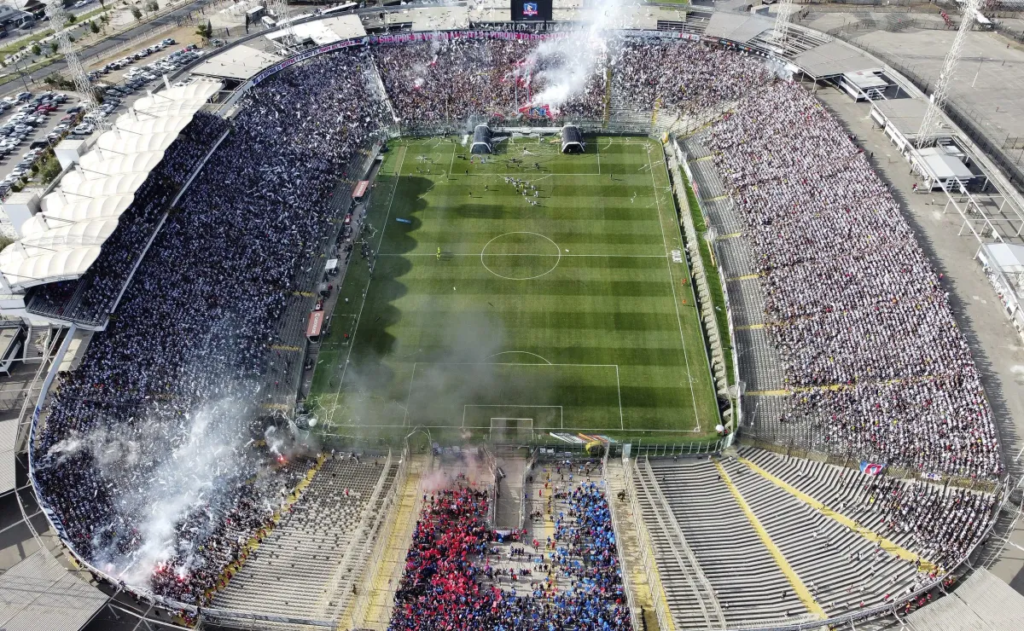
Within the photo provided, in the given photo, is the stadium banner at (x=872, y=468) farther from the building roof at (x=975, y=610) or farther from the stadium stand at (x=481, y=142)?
the stadium stand at (x=481, y=142)

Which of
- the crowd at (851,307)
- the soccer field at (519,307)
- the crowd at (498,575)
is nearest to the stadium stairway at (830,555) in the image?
the crowd at (851,307)

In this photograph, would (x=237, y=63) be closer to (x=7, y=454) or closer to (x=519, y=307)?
(x=519, y=307)

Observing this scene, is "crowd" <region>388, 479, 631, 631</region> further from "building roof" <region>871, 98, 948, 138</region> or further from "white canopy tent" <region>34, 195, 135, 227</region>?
"building roof" <region>871, 98, 948, 138</region>

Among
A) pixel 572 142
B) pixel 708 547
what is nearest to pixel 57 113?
pixel 572 142

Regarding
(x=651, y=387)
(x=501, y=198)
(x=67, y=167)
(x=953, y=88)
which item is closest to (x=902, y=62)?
(x=953, y=88)

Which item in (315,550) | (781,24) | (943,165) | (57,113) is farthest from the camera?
(781,24)
